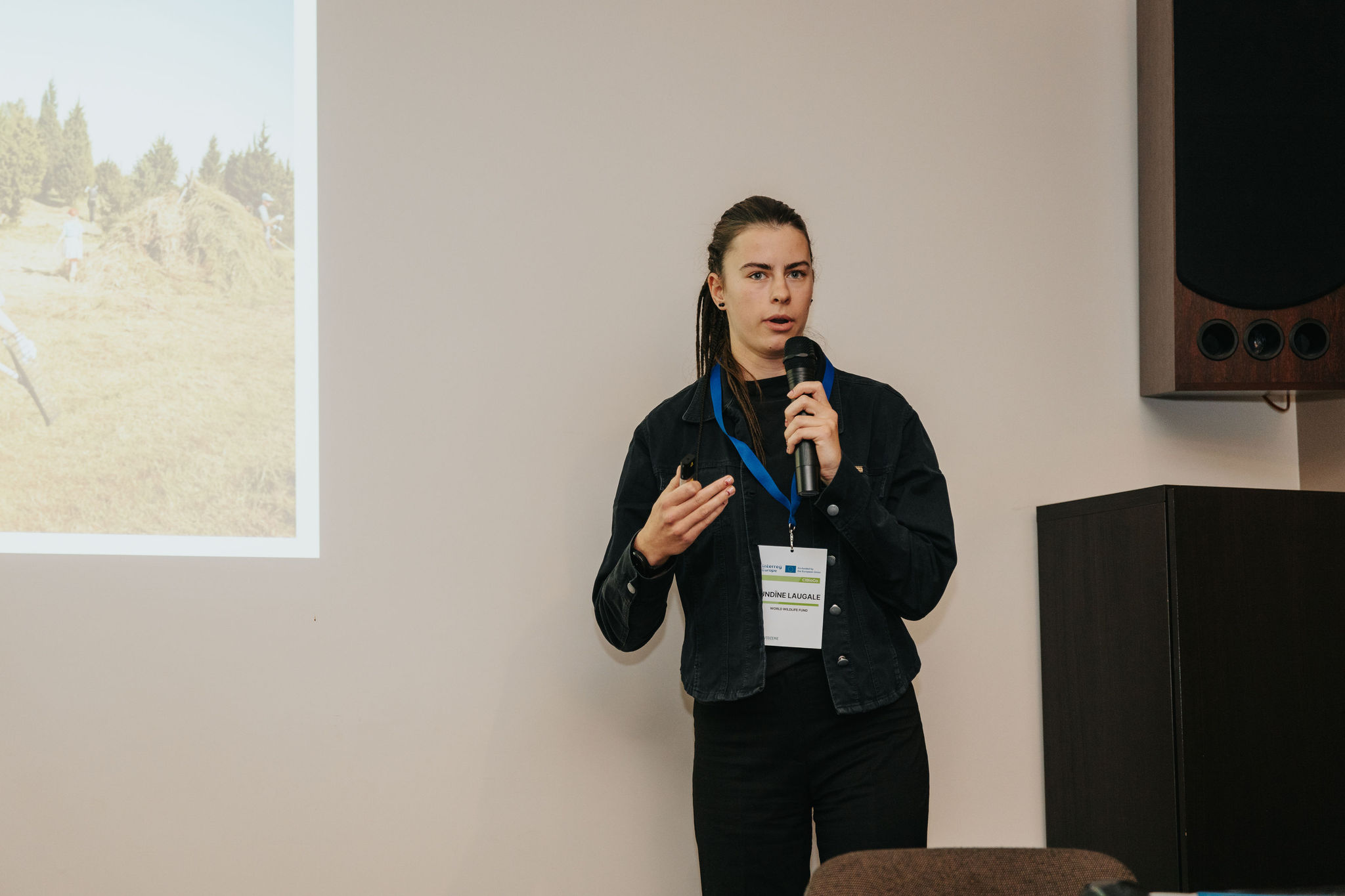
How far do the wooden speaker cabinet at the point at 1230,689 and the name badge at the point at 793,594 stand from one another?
0.78 meters

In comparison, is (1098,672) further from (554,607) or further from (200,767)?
(200,767)

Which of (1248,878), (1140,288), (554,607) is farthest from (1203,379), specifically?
(554,607)

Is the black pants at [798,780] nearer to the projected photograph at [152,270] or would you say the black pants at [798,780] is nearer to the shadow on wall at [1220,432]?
the projected photograph at [152,270]

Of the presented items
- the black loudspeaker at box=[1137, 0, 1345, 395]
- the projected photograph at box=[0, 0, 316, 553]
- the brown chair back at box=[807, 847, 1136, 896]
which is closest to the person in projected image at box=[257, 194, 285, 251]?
the projected photograph at box=[0, 0, 316, 553]

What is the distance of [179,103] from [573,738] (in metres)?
1.57

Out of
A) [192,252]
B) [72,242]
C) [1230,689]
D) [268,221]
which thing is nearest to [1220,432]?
[1230,689]

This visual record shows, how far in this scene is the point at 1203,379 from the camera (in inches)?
91.4

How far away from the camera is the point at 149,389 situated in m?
2.11

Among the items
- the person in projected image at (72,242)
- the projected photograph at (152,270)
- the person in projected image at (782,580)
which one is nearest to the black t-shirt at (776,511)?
the person in projected image at (782,580)

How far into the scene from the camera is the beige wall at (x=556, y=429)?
2.02 meters

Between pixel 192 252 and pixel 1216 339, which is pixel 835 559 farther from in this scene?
pixel 192 252

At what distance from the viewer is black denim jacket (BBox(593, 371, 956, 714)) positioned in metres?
1.60

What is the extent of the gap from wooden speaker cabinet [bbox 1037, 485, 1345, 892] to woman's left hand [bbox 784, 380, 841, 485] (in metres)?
0.82

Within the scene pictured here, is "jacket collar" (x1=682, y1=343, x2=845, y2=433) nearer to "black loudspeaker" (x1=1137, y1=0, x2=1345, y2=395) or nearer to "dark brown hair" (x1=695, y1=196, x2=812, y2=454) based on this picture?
"dark brown hair" (x1=695, y1=196, x2=812, y2=454)
